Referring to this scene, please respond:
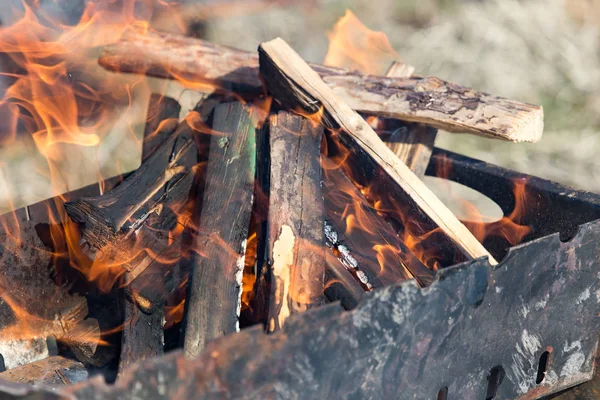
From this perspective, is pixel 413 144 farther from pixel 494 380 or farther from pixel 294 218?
pixel 494 380

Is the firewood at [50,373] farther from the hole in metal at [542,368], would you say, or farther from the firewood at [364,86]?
the hole in metal at [542,368]

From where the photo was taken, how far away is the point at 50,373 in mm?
2424

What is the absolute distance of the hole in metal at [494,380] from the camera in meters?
2.06

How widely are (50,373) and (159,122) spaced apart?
133 cm

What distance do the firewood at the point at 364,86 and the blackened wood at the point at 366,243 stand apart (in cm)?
53

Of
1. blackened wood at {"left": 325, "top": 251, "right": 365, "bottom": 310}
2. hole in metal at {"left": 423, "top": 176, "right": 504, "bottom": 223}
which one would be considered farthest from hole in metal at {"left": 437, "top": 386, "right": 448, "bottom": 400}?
hole in metal at {"left": 423, "top": 176, "right": 504, "bottom": 223}

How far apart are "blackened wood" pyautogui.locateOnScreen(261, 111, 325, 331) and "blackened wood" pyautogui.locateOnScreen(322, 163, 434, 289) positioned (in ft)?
0.36

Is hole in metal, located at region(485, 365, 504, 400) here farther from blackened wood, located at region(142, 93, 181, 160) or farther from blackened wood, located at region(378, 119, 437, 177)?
blackened wood, located at region(142, 93, 181, 160)

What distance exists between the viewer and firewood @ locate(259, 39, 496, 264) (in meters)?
2.39

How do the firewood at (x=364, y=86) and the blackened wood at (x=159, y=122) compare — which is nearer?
the firewood at (x=364, y=86)

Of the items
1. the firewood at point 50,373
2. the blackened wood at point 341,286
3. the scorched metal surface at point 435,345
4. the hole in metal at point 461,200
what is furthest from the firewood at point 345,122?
the hole in metal at point 461,200

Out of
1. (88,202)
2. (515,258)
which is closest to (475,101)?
(515,258)

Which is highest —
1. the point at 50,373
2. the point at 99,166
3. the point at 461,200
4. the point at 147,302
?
the point at 147,302

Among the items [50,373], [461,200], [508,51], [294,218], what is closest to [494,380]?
[294,218]
